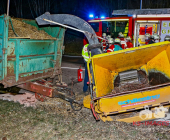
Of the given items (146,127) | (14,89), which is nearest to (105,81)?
(146,127)

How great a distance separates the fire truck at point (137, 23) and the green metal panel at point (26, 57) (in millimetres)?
6160

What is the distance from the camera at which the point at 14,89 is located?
6.59 metres

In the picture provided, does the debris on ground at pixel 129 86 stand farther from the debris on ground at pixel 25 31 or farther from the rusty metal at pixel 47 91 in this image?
the debris on ground at pixel 25 31

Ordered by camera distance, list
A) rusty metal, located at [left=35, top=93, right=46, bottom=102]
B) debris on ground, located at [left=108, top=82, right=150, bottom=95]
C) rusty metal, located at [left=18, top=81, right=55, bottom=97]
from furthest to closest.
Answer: rusty metal, located at [left=35, top=93, right=46, bottom=102] → rusty metal, located at [left=18, top=81, right=55, bottom=97] → debris on ground, located at [left=108, top=82, right=150, bottom=95]

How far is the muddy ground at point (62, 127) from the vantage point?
3826mm

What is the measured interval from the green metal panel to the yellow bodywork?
5.81 ft

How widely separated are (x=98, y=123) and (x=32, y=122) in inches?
55.4

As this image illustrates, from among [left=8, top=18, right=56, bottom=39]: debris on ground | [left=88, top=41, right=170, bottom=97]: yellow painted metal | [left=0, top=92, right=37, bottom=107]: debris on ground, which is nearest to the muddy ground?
[left=0, top=92, right=37, bottom=107]: debris on ground

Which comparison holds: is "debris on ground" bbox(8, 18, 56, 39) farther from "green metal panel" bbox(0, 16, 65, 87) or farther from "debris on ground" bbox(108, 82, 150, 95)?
"debris on ground" bbox(108, 82, 150, 95)

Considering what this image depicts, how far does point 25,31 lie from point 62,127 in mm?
3027

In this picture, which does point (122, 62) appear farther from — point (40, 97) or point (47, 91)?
point (40, 97)

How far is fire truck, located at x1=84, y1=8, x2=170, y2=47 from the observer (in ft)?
40.0

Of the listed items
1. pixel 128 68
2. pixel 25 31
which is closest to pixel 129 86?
pixel 128 68

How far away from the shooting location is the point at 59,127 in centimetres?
420
